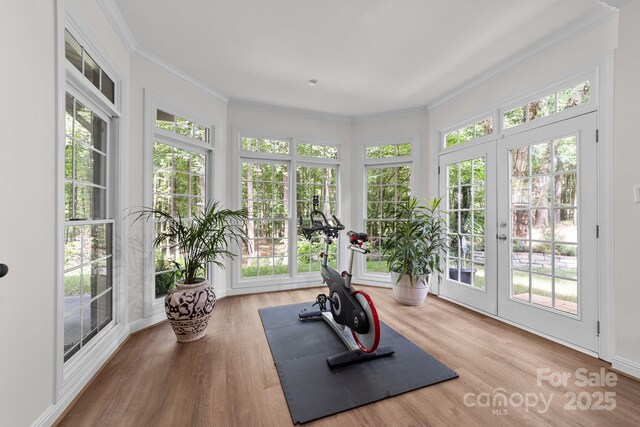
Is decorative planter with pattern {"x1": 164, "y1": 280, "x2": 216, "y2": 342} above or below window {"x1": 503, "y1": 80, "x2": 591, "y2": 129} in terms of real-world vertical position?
below

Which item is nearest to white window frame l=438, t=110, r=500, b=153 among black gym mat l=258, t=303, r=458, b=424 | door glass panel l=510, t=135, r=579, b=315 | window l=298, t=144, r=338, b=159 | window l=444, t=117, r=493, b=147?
window l=444, t=117, r=493, b=147

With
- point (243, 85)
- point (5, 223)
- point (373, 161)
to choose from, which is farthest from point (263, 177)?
point (5, 223)

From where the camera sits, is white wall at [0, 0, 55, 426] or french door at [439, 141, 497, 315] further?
french door at [439, 141, 497, 315]

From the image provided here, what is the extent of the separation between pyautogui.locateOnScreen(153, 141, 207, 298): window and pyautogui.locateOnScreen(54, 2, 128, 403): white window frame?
491mm

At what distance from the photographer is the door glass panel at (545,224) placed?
2.50 meters

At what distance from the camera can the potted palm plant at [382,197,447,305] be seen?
358 cm

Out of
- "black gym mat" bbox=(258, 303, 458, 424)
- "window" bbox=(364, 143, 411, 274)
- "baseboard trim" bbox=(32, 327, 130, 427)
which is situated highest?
"window" bbox=(364, 143, 411, 274)

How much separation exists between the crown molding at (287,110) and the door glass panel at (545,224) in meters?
2.58

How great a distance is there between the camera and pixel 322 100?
3990 mm

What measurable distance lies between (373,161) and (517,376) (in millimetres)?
3307

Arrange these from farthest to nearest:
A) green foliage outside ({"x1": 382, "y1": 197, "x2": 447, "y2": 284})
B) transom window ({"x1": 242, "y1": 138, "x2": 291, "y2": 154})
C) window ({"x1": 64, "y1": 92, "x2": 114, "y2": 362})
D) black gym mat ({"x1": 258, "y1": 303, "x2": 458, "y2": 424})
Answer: transom window ({"x1": 242, "y1": 138, "x2": 291, "y2": 154}) < green foliage outside ({"x1": 382, "y1": 197, "x2": 447, "y2": 284}) < window ({"x1": 64, "y1": 92, "x2": 114, "y2": 362}) < black gym mat ({"x1": 258, "y1": 303, "x2": 458, "y2": 424})

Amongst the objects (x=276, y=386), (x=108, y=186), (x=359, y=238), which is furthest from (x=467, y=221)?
(x=108, y=186)

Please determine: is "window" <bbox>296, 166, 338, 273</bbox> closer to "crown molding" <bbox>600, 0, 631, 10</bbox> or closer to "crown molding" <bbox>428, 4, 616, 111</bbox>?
"crown molding" <bbox>428, 4, 616, 111</bbox>

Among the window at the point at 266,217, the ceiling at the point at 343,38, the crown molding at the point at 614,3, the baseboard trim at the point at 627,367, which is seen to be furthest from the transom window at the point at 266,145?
the baseboard trim at the point at 627,367
